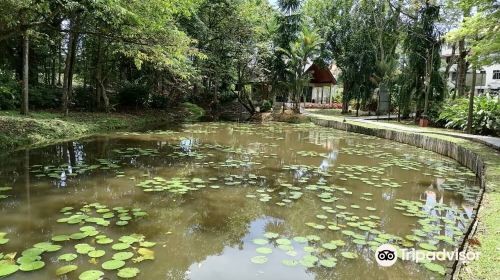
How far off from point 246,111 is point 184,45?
16815 millimetres

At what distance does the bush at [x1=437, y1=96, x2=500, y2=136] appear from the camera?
54.7 feet

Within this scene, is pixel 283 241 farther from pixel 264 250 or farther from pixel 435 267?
pixel 435 267

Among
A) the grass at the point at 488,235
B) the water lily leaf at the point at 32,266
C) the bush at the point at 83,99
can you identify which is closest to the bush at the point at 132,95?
the bush at the point at 83,99

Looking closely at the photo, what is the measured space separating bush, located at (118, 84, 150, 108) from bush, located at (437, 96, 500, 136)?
54.6ft

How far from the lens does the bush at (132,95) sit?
22.6m

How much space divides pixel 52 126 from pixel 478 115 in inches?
688

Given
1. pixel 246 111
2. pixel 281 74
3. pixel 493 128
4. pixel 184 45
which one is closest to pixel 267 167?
pixel 184 45

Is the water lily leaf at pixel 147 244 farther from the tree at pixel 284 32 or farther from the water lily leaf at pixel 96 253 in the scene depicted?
the tree at pixel 284 32

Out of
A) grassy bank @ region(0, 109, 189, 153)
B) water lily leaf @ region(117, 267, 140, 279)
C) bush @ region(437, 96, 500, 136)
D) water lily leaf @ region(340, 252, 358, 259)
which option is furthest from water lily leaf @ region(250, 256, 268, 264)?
bush @ region(437, 96, 500, 136)

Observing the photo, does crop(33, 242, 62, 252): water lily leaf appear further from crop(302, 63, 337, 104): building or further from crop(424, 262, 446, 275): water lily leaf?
crop(302, 63, 337, 104): building

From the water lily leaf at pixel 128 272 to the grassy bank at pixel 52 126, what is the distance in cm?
854

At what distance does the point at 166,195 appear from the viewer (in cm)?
714

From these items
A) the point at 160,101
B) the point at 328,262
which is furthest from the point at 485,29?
the point at 160,101

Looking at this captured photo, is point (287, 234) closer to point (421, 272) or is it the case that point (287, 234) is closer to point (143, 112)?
point (421, 272)
